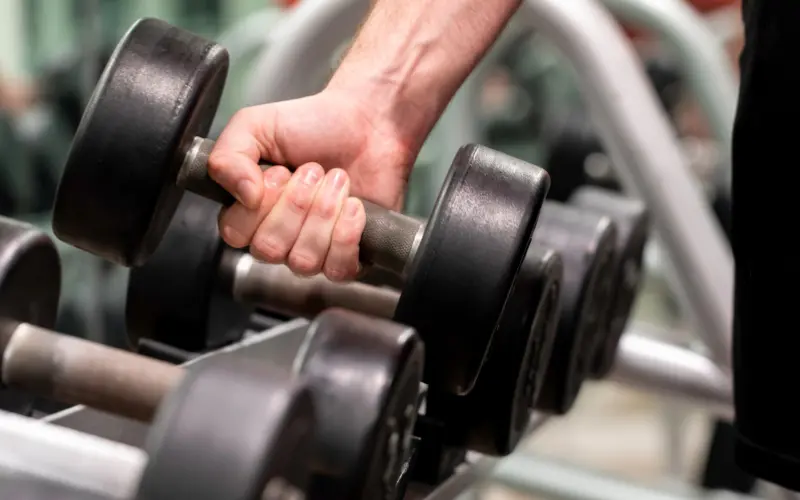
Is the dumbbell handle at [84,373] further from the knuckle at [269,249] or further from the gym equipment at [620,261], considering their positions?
the gym equipment at [620,261]

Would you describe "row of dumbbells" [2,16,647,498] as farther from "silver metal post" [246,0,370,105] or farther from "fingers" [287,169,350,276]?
"silver metal post" [246,0,370,105]

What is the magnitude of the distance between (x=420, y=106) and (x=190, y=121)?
0.74ft

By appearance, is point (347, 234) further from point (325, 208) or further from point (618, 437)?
point (618, 437)

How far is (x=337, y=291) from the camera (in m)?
0.78

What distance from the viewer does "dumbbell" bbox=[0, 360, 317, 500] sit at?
421mm

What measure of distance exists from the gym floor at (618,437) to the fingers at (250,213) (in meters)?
1.75

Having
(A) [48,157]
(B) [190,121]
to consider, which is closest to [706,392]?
(B) [190,121]

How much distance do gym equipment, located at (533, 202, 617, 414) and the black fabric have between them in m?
0.13

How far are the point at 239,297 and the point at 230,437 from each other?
15.7 inches

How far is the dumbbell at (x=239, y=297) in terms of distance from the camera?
2.41 ft

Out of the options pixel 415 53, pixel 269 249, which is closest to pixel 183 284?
pixel 269 249

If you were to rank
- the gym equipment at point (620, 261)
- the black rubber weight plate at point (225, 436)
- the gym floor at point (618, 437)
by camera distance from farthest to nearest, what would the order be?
the gym floor at point (618, 437) → the gym equipment at point (620, 261) → the black rubber weight plate at point (225, 436)

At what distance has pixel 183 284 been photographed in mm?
792

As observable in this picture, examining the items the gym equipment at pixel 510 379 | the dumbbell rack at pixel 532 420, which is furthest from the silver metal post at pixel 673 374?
the gym equipment at pixel 510 379
